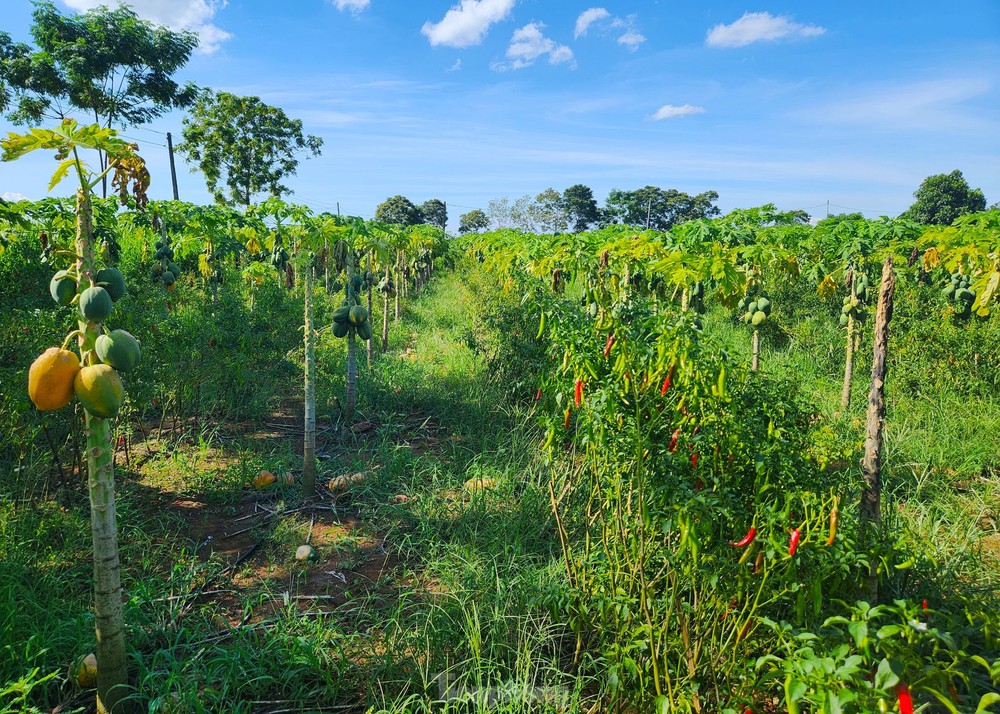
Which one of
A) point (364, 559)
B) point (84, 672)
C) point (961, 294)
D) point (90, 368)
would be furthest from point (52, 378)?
point (961, 294)

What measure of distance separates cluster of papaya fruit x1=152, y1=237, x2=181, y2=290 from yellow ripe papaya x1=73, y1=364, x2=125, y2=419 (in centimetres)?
672

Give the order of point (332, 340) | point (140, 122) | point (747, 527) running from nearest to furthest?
point (747, 527) < point (332, 340) < point (140, 122)

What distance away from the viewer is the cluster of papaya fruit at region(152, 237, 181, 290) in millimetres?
8234

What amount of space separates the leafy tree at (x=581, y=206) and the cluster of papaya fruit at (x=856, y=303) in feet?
218

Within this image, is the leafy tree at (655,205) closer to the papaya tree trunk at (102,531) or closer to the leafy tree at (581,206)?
the leafy tree at (581,206)

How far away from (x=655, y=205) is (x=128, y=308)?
69.0 metres

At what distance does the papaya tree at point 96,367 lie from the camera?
2.21 meters

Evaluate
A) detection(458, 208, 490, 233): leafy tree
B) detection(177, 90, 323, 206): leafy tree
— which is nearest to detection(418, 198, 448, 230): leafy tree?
detection(458, 208, 490, 233): leafy tree

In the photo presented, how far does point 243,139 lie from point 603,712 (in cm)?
2660

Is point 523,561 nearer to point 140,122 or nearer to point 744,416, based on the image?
point 744,416

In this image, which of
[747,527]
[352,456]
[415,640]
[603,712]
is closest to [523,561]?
[415,640]

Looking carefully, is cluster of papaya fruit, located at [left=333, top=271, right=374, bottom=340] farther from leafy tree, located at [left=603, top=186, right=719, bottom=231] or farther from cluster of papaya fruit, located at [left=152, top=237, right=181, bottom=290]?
leafy tree, located at [left=603, top=186, right=719, bottom=231]

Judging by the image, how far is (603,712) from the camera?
8.77 feet

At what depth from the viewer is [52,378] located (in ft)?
7.27
